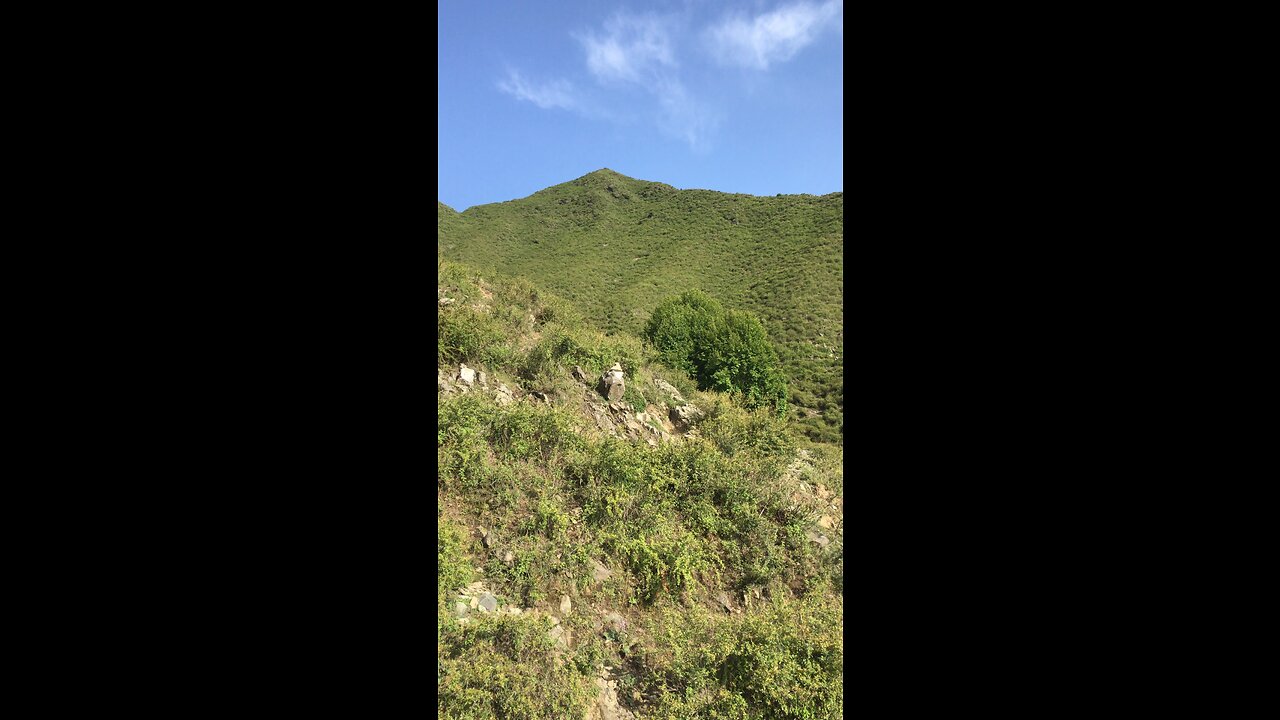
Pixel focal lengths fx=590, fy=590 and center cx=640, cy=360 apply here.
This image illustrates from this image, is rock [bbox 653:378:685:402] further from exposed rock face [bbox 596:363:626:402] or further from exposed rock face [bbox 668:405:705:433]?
exposed rock face [bbox 596:363:626:402]

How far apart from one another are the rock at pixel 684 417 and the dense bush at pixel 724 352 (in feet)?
26.9

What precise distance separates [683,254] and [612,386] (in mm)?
30159

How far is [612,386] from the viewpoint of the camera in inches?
384

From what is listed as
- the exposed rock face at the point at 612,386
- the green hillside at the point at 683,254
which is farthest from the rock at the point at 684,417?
the green hillside at the point at 683,254

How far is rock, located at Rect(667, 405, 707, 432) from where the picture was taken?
10336 millimetres

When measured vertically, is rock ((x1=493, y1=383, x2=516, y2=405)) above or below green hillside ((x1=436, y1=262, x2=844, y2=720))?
above

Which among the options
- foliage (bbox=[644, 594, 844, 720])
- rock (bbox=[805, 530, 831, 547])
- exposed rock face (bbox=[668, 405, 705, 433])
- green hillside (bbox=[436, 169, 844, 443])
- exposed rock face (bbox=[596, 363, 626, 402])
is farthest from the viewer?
green hillside (bbox=[436, 169, 844, 443])

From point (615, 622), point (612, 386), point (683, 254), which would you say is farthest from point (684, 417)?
point (683, 254)

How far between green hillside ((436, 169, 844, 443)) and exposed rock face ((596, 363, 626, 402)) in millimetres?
13173

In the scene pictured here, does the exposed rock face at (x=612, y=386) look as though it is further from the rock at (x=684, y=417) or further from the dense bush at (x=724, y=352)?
the dense bush at (x=724, y=352)

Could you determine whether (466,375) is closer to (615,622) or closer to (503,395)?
(503,395)

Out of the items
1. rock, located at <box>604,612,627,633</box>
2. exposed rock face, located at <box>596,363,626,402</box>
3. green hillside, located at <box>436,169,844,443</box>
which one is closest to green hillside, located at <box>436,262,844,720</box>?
rock, located at <box>604,612,627,633</box>

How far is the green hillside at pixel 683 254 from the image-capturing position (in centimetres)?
2659
